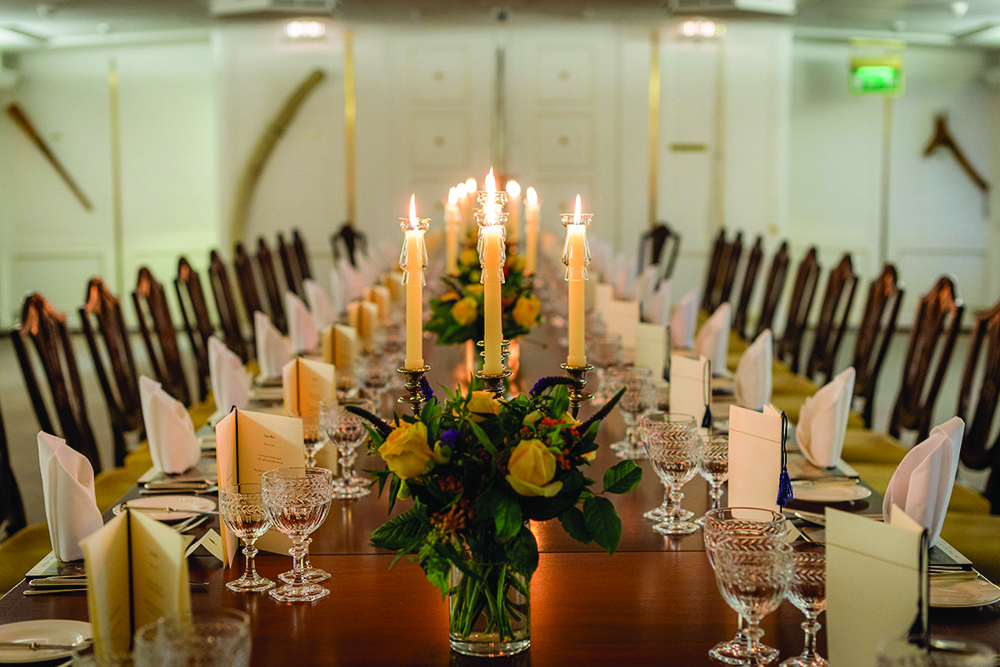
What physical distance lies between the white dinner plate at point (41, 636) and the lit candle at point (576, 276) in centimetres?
95

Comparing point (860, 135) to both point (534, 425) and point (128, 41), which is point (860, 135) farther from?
point (534, 425)

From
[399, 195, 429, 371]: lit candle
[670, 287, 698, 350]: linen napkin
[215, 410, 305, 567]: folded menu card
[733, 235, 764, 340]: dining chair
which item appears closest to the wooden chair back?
[215, 410, 305, 567]: folded menu card

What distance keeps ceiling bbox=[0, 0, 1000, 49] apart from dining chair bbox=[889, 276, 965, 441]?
18.3 ft

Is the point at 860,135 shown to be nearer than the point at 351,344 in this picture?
No

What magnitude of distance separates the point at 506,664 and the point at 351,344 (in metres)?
2.16

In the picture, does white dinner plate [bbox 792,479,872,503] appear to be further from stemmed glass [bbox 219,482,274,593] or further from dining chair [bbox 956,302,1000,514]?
stemmed glass [bbox 219,482,274,593]

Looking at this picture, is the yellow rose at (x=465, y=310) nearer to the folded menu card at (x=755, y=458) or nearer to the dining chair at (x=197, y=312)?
the folded menu card at (x=755, y=458)

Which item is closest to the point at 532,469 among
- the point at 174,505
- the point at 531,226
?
the point at 174,505

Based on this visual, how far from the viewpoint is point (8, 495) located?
2895 millimetres

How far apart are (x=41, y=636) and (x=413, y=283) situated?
0.87 metres

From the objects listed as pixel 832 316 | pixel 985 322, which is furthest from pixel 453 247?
pixel 985 322

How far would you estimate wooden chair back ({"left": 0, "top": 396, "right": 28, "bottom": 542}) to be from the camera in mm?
2840

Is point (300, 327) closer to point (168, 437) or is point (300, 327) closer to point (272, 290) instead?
point (168, 437)

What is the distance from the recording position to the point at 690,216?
1011 cm
